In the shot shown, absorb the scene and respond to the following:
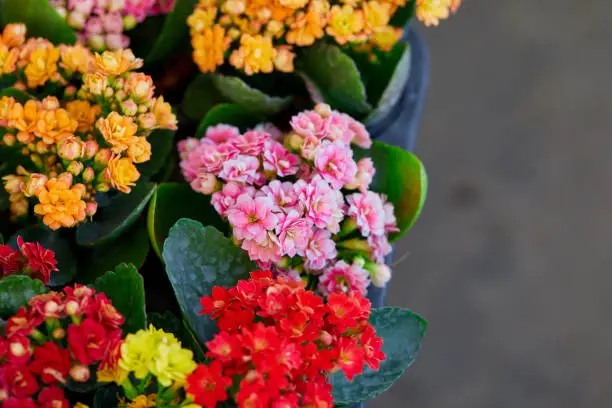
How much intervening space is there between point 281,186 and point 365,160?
11 cm

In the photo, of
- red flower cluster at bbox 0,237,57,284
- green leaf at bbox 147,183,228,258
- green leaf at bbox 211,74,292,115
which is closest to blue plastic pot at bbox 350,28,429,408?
green leaf at bbox 211,74,292,115

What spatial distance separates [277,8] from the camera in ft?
2.65

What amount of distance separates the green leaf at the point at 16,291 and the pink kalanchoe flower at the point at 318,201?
256mm

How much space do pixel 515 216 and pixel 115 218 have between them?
1.30m

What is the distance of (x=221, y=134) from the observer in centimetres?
81

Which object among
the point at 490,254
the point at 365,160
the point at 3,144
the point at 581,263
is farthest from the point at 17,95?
the point at 581,263

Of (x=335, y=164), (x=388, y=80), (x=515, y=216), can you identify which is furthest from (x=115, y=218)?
(x=515, y=216)

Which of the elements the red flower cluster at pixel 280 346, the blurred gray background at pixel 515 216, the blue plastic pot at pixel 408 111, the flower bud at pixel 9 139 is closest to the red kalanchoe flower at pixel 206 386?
the red flower cluster at pixel 280 346

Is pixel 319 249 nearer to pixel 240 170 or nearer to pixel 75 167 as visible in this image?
pixel 240 170

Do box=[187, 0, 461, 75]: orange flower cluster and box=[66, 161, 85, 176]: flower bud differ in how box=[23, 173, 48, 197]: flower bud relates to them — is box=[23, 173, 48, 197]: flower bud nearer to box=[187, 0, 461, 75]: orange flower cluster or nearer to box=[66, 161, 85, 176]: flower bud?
box=[66, 161, 85, 176]: flower bud

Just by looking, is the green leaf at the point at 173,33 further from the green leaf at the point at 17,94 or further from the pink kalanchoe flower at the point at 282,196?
the pink kalanchoe flower at the point at 282,196

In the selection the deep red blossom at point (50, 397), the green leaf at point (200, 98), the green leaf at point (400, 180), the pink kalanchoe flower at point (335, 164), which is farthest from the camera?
the green leaf at point (200, 98)

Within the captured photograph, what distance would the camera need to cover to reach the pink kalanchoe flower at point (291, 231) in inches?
26.8

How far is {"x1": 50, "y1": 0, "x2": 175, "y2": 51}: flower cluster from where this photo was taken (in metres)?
0.84
